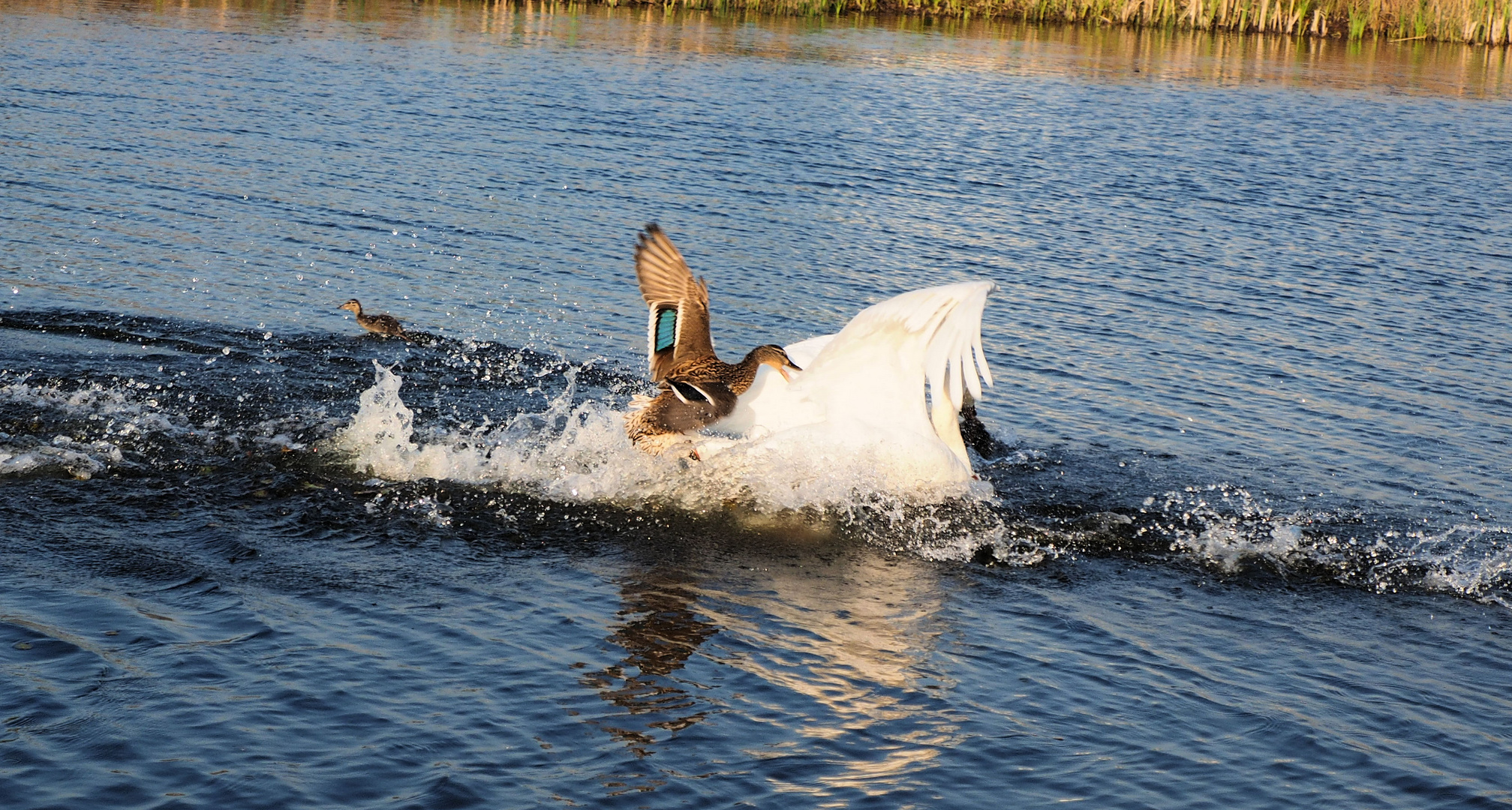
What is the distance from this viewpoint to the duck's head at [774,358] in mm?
8023

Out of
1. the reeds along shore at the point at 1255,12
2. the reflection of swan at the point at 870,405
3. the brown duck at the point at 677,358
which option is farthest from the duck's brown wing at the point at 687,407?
the reeds along shore at the point at 1255,12

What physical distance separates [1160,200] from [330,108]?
1132 cm

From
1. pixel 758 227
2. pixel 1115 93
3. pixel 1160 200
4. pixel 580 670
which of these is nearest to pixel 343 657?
pixel 580 670

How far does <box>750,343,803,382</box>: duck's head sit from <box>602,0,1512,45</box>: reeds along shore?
2670 cm

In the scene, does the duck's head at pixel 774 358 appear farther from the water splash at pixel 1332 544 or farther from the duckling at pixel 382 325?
the duckling at pixel 382 325

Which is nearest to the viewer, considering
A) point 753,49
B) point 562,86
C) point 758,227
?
point 758,227

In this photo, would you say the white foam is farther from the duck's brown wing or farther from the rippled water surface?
the duck's brown wing

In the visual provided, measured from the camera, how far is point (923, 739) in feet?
17.9

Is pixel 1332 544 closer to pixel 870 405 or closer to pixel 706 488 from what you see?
pixel 870 405

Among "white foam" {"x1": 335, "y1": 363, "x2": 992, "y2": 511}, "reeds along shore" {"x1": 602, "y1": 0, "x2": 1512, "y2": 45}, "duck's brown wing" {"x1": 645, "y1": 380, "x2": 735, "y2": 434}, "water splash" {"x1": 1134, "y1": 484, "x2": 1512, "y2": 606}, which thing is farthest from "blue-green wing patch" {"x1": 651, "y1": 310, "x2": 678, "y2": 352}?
"reeds along shore" {"x1": 602, "y1": 0, "x2": 1512, "y2": 45}

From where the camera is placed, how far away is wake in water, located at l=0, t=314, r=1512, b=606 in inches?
302

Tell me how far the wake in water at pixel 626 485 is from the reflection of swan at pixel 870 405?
116mm

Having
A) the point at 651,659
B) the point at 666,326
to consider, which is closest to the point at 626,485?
the point at 666,326

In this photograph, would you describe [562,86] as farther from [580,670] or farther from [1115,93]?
[580,670]
